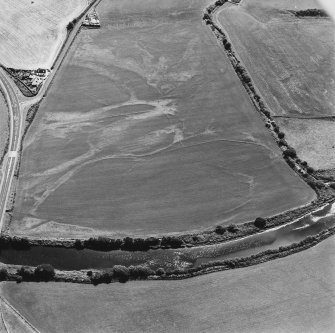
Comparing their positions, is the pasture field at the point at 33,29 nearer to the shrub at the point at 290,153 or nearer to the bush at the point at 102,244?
the bush at the point at 102,244

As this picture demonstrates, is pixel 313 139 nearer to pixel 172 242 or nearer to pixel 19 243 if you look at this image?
pixel 172 242

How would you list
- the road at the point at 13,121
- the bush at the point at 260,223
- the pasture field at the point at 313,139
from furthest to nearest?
the pasture field at the point at 313,139, the road at the point at 13,121, the bush at the point at 260,223

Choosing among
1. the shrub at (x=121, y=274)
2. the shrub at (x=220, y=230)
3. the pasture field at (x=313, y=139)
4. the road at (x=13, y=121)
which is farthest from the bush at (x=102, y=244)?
the pasture field at (x=313, y=139)

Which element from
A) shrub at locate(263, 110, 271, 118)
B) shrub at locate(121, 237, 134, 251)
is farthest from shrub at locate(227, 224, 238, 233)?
shrub at locate(263, 110, 271, 118)

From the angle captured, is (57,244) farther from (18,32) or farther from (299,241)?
(18,32)

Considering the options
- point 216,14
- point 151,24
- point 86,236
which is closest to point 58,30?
point 151,24

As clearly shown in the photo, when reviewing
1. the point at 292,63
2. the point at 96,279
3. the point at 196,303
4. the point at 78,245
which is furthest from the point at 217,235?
the point at 292,63
